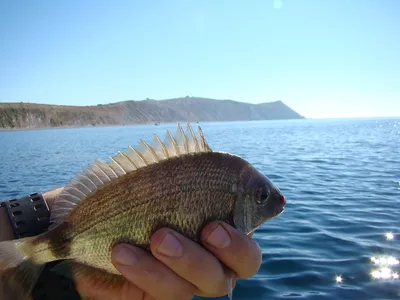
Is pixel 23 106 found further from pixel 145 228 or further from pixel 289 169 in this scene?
pixel 145 228

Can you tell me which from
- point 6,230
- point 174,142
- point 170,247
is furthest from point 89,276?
point 174,142

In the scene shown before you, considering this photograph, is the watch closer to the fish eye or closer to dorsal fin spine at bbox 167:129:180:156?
dorsal fin spine at bbox 167:129:180:156

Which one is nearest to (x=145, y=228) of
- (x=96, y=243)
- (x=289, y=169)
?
(x=96, y=243)

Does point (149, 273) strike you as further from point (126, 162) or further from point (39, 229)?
point (39, 229)

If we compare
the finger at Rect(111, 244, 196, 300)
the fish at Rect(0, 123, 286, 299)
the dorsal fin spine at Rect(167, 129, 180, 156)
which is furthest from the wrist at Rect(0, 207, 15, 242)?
the dorsal fin spine at Rect(167, 129, 180, 156)

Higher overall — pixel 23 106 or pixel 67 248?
pixel 23 106

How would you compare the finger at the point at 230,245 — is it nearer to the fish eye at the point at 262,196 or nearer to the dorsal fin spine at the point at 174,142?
the fish eye at the point at 262,196

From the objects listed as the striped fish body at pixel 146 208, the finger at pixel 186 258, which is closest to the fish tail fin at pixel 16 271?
the striped fish body at pixel 146 208
